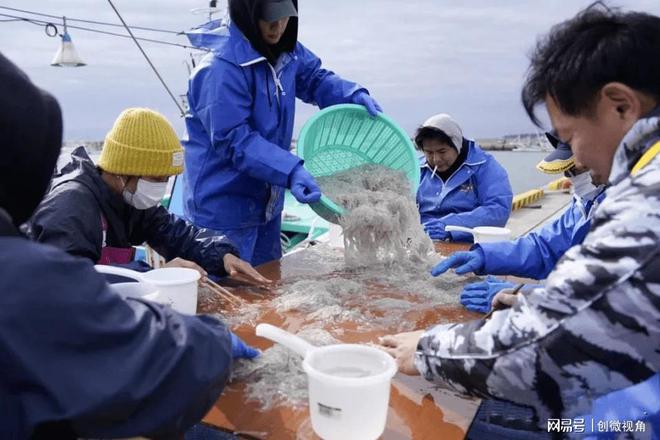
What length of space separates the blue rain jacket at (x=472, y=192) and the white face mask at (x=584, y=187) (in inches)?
57.6

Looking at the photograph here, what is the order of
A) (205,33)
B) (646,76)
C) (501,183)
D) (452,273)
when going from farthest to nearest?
(501,183), (205,33), (452,273), (646,76)

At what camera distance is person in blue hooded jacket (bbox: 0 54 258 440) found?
75 centimetres

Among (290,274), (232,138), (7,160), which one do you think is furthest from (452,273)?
(7,160)

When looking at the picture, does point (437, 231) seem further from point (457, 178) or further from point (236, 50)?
point (236, 50)

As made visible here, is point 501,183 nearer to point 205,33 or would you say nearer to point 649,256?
point 205,33

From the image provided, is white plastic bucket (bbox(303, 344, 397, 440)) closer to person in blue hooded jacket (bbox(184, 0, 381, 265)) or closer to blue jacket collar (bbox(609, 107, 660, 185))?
blue jacket collar (bbox(609, 107, 660, 185))

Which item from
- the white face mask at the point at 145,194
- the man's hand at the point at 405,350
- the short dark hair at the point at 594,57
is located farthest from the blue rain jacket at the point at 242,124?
the short dark hair at the point at 594,57

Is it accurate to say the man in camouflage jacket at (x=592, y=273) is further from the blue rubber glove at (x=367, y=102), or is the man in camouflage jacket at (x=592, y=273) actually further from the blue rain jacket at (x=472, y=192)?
the blue rain jacket at (x=472, y=192)

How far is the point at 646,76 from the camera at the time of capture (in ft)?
3.27

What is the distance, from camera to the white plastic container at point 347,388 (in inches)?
41.7

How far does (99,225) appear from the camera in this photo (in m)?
1.95

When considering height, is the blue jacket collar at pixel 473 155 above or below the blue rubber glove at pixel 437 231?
above

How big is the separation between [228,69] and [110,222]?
3.26 ft

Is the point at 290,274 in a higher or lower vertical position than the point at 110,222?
lower
